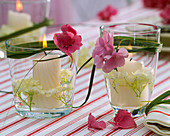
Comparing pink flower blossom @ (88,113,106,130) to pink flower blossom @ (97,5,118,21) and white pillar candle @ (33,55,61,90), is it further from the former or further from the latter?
pink flower blossom @ (97,5,118,21)

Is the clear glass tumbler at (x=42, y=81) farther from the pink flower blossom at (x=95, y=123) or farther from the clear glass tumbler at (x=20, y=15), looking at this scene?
the clear glass tumbler at (x=20, y=15)

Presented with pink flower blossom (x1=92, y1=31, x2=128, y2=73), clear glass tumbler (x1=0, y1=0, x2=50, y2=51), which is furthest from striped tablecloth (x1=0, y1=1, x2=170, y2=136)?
clear glass tumbler (x1=0, y1=0, x2=50, y2=51)

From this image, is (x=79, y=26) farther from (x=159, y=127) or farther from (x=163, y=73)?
(x=159, y=127)

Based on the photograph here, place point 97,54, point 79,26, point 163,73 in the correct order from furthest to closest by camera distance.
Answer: point 79,26 → point 163,73 → point 97,54

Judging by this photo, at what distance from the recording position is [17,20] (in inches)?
43.2

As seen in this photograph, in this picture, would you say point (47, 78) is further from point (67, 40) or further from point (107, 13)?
point (107, 13)

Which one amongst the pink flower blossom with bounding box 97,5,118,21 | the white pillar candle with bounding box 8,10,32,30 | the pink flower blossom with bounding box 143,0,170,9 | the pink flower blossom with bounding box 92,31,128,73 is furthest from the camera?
the pink flower blossom with bounding box 143,0,170,9

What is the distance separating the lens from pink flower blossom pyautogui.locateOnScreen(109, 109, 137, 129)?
0.58 m

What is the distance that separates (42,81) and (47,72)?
2cm

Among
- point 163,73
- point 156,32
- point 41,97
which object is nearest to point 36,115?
point 41,97

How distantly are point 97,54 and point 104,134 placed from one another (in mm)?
141

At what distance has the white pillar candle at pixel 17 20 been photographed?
3.57 feet

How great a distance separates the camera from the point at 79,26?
1381 mm

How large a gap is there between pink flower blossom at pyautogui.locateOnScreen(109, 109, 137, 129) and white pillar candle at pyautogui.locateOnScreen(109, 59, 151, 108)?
3cm
